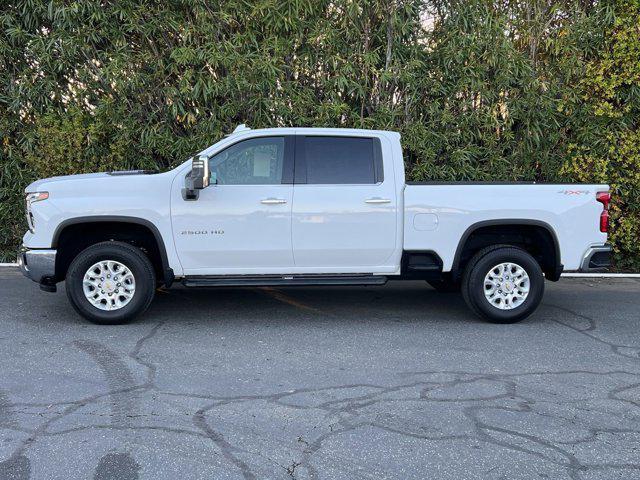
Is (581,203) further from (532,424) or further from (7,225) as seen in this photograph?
(7,225)

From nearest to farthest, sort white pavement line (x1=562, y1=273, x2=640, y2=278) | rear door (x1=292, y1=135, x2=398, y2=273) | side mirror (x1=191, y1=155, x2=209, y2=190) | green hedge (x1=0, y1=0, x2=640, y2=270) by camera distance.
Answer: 1. side mirror (x1=191, y1=155, x2=209, y2=190)
2. rear door (x1=292, y1=135, x2=398, y2=273)
3. green hedge (x1=0, y1=0, x2=640, y2=270)
4. white pavement line (x1=562, y1=273, x2=640, y2=278)

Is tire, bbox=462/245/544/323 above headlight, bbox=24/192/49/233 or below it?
below

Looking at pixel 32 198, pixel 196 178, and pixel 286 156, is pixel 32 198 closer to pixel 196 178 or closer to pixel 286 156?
pixel 196 178

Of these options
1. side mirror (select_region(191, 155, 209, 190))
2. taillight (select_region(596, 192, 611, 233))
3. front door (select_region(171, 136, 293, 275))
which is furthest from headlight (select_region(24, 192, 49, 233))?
taillight (select_region(596, 192, 611, 233))

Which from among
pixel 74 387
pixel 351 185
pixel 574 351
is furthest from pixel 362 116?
pixel 74 387

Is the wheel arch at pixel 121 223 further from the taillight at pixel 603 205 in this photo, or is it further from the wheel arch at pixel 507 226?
the taillight at pixel 603 205

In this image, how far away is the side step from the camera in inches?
277

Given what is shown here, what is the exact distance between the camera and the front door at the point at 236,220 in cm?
699

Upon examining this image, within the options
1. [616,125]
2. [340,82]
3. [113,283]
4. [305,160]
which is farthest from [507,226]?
[616,125]

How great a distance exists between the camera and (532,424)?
4566mm

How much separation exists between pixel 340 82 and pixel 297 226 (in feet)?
12.3

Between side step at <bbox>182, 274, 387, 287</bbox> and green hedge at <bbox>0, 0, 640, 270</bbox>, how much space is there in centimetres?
367

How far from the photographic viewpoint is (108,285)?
22.9 ft

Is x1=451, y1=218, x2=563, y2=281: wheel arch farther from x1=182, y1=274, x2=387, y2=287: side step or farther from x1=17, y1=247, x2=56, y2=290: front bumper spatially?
x1=17, y1=247, x2=56, y2=290: front bumper
